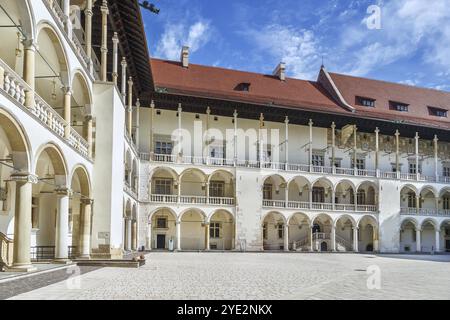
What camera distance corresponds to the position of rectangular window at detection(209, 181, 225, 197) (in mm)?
36156

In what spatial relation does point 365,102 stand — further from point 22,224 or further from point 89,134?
point 22,224

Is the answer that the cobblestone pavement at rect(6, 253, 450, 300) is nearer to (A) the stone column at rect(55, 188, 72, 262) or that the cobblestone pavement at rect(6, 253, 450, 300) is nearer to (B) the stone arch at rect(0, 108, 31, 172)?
(A) the stone column at rect(55, 188, 72, 262)

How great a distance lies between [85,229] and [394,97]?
34781 mm

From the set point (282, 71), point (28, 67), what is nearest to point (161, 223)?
point (282, 71)

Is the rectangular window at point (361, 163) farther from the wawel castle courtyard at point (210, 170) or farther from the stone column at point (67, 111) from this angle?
the stone column at point (67, 111)

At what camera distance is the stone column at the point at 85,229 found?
56.1 ft

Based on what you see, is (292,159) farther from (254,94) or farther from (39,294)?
(39,294)

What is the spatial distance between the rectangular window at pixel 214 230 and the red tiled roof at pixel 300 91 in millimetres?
9730

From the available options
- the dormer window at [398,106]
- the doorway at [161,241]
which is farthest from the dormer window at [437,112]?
the doorway at [161,241]

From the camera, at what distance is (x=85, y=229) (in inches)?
678

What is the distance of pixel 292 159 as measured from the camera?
127 ft

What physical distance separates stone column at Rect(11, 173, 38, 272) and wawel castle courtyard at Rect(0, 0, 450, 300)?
0.12 feet
